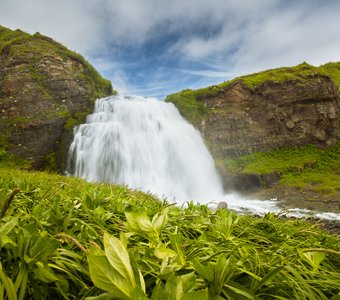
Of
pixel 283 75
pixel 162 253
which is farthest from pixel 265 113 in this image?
pixel 162 253

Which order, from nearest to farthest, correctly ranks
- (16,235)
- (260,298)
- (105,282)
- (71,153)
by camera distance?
(105,282) → (260,298) → (16,235) → (71,153)

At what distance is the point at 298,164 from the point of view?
87.6ft

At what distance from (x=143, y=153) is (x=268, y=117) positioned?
14766 mm

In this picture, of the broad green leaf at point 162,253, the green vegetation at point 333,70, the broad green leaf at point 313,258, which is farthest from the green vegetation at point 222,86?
the broad green leaf at point 162,253

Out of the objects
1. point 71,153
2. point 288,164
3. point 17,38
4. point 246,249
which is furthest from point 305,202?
point 17,38

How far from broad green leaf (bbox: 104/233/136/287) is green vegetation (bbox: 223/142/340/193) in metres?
24.7

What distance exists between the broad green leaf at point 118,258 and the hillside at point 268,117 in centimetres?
2556

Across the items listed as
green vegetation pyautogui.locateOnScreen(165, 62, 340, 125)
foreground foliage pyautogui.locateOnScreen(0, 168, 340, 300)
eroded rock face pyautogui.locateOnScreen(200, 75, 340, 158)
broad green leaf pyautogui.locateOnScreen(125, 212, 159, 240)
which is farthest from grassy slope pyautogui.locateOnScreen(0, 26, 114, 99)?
foreground foliage pyautogui.locateOnScreen(0, 168, 340, 300)

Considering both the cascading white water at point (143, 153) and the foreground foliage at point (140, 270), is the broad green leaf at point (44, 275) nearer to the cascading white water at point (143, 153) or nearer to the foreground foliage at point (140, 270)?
the foreground foliage at point (140, 270)

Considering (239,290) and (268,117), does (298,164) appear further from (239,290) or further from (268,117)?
(239,290)

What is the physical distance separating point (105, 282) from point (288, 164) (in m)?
28.5

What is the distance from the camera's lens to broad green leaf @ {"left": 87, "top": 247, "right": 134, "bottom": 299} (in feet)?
2.02

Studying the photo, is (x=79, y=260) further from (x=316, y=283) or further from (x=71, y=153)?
(x=71, y=153)

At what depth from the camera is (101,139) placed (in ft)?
68.0
